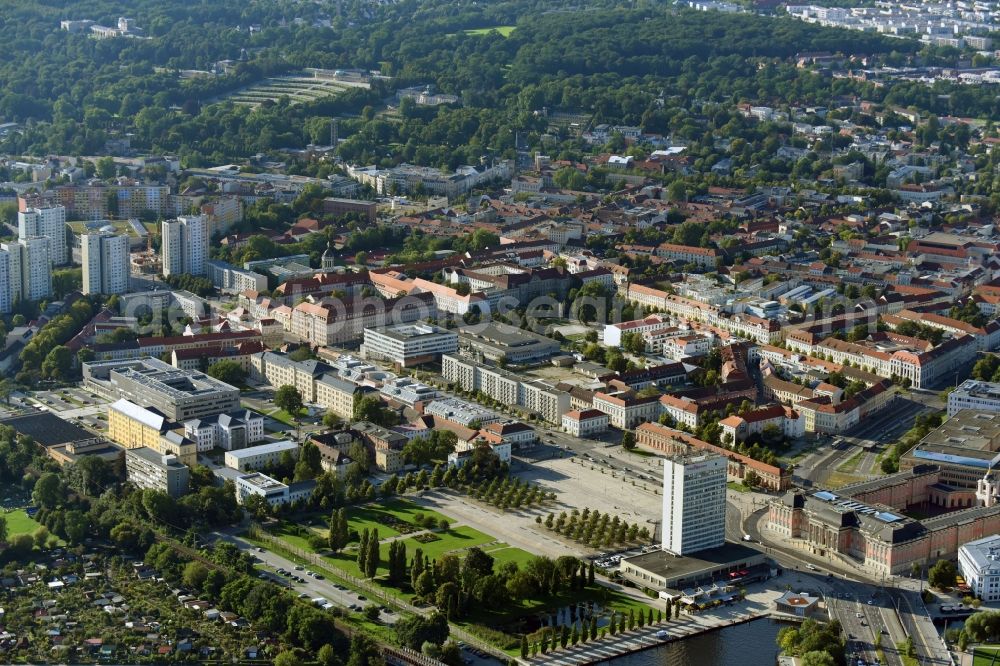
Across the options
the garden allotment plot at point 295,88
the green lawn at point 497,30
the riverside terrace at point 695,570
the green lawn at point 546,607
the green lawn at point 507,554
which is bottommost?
the green lawn at point 546,607

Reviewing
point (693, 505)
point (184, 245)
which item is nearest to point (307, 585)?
point (693, 505)

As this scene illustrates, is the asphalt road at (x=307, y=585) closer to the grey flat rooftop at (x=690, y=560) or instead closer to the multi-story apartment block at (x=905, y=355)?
the grey flat rooftop at (x=690, y=560)

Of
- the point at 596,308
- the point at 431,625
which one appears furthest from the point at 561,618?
the point at 596,308

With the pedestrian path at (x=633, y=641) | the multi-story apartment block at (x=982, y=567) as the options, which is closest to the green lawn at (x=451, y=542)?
the pedestrian path at (x=633, y=641)

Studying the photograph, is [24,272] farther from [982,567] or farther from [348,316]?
[982,567]

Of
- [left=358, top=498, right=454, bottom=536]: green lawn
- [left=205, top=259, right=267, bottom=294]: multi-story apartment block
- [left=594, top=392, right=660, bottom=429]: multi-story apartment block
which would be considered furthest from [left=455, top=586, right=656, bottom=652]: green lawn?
[left=205, top=259, right=267, bottom=294]: multi-story apartment block

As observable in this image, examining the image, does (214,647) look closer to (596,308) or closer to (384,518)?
(384,518)
